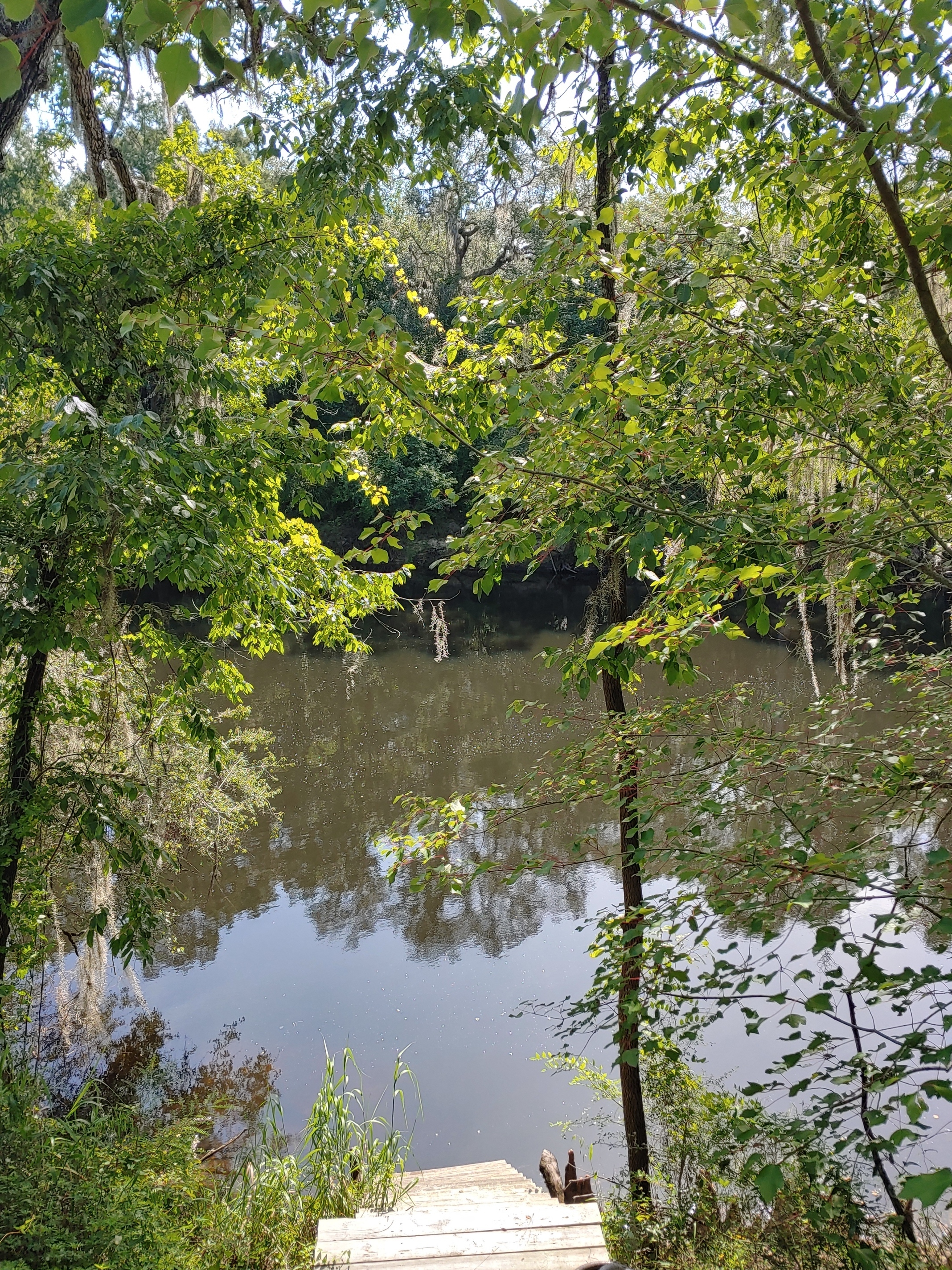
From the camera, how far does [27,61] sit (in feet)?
11.7

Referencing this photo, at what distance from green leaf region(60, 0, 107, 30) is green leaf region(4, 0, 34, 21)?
0.03m

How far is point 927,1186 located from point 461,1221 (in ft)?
7.76

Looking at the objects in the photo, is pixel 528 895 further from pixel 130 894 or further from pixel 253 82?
pixel 253 82

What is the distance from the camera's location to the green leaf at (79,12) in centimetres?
81

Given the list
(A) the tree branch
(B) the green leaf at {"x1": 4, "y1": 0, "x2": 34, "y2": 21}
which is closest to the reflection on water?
(A) the tree branch

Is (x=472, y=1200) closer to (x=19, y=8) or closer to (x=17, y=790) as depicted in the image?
(x=17, y=790)

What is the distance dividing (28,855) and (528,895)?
553 centimetres

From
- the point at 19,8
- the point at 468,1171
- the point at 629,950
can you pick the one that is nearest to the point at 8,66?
the point at 19,8

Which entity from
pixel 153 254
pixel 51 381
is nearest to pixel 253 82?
pixel 153 254

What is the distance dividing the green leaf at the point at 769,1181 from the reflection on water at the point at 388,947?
184cm

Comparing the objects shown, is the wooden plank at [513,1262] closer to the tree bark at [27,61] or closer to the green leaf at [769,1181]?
the green leaf at [769,1181]

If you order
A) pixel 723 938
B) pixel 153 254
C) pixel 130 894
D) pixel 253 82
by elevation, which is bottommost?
pixel 723 938

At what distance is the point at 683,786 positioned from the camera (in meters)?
2.31

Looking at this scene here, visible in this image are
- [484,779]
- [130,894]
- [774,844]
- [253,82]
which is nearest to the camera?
[774,844]
